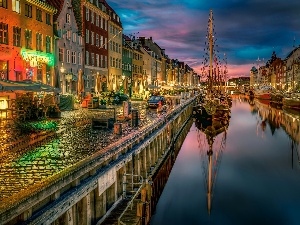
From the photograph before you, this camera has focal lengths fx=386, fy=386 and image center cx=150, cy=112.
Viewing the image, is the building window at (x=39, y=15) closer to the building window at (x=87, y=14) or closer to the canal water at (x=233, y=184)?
the building window at (x=87, y=14)

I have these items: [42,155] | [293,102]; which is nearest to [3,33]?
[42,155]

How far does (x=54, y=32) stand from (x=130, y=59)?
44.5 meters

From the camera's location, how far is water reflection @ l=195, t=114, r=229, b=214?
26.2 m

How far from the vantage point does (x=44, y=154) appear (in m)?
15.4

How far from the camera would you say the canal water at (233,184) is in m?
19.1

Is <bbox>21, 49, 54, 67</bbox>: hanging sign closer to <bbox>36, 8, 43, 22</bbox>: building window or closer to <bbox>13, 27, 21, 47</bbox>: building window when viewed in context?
<bbox>13, 27, 21, 47</bbox>: building window

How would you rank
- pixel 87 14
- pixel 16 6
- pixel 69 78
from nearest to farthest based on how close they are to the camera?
pixel 16 6 < pixel 69 78 < pixel 87 14

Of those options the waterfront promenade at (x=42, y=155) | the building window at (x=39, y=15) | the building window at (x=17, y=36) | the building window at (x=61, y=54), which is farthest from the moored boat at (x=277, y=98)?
the waterfront promenade at (x=42, y=155)

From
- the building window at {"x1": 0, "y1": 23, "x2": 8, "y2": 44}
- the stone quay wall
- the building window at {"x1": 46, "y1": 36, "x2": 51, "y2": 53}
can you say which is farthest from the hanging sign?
the stone quay wall

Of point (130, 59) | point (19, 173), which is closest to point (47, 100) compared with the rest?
point (19, 173)

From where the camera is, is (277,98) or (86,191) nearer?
(86,191)

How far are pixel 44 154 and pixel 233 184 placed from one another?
47.2 feet

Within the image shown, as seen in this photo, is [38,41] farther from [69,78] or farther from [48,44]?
[69,78]

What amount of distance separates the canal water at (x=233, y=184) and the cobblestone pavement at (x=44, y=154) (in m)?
4.75
